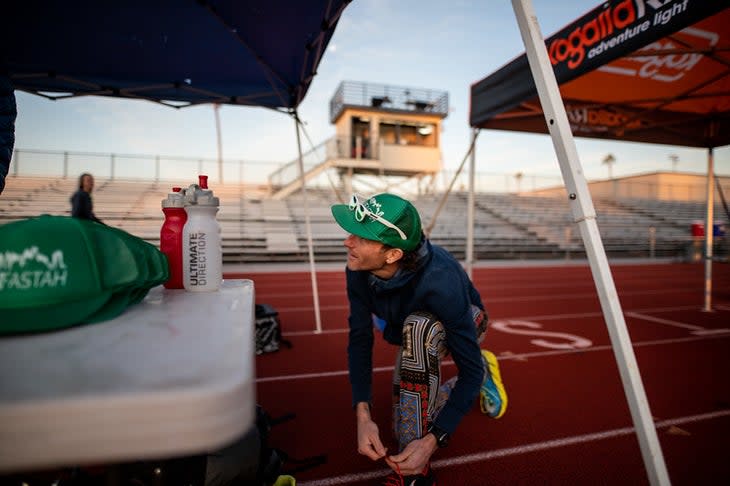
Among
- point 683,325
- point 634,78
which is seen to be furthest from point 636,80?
point 683,325

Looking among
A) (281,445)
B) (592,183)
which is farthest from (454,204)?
(281,445)

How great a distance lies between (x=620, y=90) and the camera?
515 cm

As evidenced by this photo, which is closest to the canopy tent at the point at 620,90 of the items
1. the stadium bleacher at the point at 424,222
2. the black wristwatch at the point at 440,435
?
the black wristwatch at the point at 440,435

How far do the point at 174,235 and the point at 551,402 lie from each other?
9.10 feet

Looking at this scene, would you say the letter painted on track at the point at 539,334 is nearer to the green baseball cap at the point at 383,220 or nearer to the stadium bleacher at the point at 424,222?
the green baseball cap at the point at 383,220

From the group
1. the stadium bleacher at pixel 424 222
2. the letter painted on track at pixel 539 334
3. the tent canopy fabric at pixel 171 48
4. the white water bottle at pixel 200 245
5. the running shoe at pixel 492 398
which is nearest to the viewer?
the white water bottle at pixel 200 245

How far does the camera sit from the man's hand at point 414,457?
157 centimetres

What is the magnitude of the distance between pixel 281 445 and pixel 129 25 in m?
3.29

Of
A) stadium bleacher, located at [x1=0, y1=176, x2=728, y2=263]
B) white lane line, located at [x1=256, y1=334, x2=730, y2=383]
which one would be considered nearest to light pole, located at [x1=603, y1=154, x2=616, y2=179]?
stadium bleacher, located at [x1=0, y1=176, x2=728, y2=263]

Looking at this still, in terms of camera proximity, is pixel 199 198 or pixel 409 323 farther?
pixel 409 323

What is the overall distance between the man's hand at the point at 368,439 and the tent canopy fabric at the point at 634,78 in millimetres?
3035

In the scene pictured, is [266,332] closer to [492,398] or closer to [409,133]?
[492,398]

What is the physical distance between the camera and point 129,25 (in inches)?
121

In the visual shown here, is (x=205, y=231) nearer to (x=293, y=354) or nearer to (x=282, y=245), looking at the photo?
(x=293, y=354)
